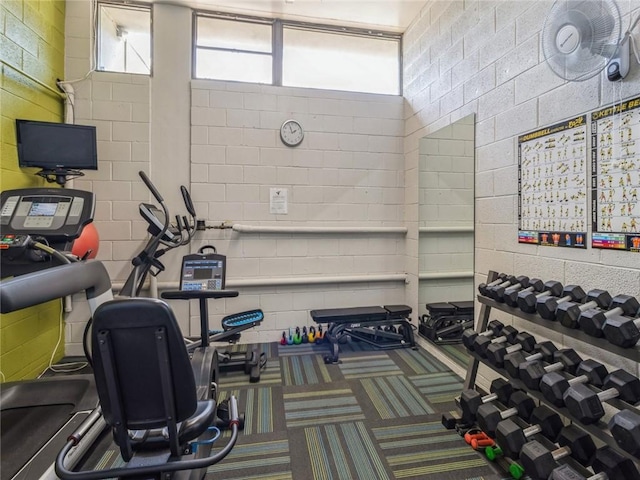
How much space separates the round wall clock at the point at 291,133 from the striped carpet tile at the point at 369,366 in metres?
2.26

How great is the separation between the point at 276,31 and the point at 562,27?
2887mm

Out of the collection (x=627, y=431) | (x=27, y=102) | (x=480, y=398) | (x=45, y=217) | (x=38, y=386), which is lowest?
(x=38, y=386)

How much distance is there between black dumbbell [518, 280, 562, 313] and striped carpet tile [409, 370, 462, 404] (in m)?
1.05

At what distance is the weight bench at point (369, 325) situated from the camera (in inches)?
126

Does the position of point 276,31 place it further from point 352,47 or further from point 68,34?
point 68,34

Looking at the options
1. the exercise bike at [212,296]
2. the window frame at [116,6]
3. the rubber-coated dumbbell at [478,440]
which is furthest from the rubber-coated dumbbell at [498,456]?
the window frame at [116,6]

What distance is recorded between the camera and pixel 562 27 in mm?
1546

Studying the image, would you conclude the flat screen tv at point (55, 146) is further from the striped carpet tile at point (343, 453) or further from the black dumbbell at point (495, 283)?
the black dumbbell at point (495, 283)

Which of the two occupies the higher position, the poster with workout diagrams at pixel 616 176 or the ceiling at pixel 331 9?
the ceiling at pixel 331 9

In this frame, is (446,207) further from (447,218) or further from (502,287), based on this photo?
(502,287)

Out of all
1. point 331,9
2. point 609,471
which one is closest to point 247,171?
point 331,9

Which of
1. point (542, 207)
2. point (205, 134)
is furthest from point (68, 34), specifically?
point (542, 207)

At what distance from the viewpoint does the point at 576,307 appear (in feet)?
4.84

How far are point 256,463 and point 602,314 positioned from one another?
1.82 meters
